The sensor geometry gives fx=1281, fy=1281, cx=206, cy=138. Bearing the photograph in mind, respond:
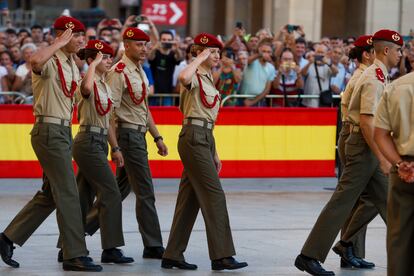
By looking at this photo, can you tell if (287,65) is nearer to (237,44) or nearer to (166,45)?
(237,44)

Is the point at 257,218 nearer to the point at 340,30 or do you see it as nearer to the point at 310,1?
the point at 310,1

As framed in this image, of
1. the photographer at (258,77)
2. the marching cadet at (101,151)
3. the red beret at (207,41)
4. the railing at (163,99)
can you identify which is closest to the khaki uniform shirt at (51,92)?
the marching cadet at (101,151)

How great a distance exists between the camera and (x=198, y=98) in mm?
11156

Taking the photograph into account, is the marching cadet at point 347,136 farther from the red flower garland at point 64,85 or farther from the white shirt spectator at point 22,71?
the white shirt spectator at point 22,71

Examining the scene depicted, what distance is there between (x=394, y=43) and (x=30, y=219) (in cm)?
346

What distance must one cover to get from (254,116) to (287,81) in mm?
1450

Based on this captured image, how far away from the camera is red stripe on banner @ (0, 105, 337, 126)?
57.3ft

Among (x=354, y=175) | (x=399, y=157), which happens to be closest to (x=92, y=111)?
(x=354, y=175)

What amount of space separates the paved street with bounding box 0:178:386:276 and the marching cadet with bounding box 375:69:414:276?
305 centimetres

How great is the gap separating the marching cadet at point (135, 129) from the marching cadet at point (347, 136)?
1676 millimetres

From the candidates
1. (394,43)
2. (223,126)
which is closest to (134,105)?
(394,43)

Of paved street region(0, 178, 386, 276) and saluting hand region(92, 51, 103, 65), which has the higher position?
saluting hand region(92, 51, 103, 65)

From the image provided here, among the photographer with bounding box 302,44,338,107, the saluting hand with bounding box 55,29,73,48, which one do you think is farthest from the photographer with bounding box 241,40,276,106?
the saluting hand with bounding box 55,29,73,48

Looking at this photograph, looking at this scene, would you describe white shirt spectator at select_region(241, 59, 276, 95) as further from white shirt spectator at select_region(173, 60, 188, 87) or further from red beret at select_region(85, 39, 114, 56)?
red beret at select_region(85, 39, 114, 56)
